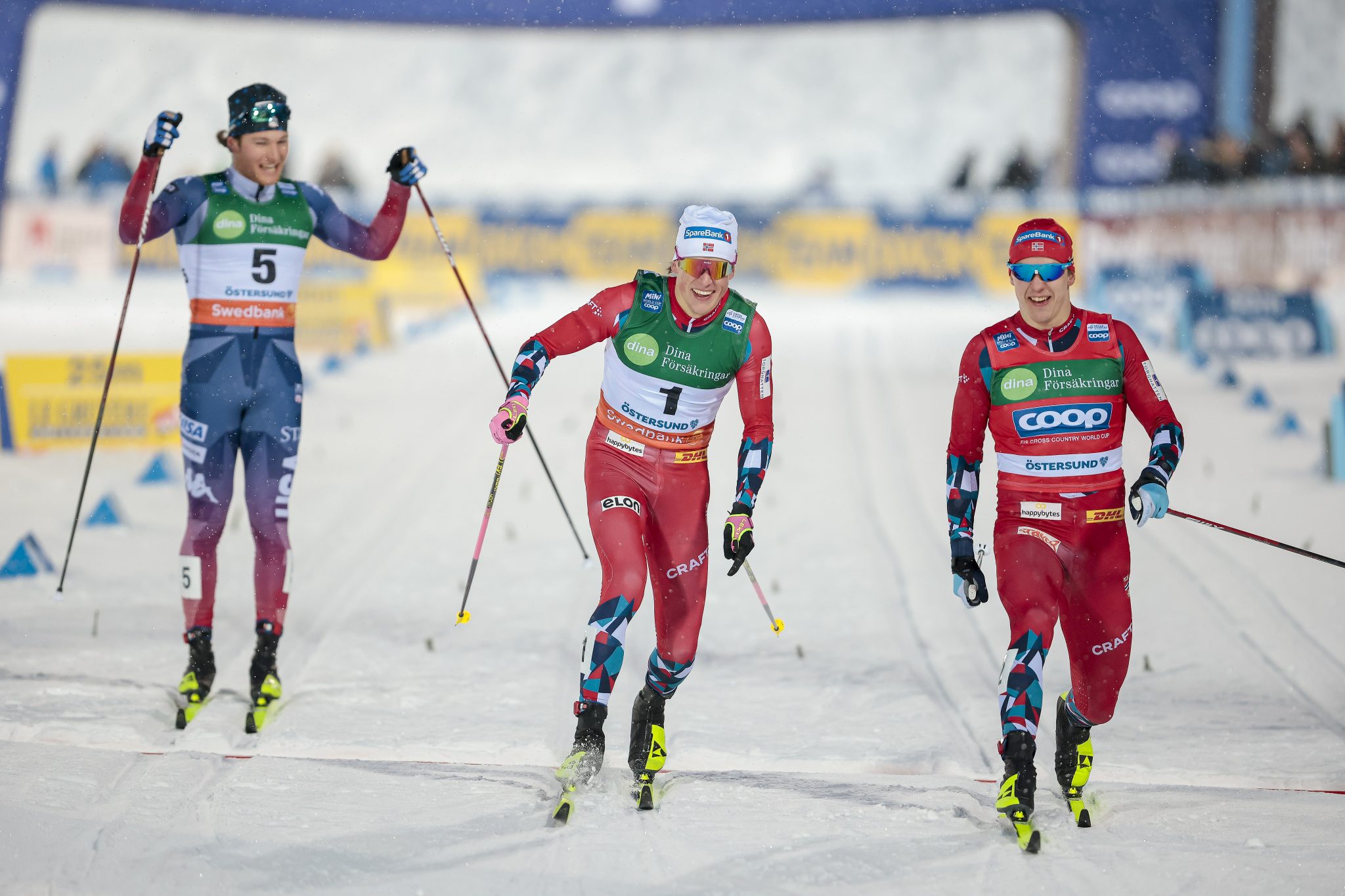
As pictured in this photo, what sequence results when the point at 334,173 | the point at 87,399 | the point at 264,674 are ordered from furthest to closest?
the point at 334,173 → the point at 87,399 → the point at 264,674

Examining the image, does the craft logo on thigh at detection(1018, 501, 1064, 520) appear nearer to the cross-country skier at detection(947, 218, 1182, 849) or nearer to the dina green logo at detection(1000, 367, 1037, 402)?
the cross-country skier at detection(947, 218, 1182, 849)

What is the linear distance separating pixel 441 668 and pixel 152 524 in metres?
3.59

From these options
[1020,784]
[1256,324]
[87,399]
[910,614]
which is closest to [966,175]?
[1256,324]

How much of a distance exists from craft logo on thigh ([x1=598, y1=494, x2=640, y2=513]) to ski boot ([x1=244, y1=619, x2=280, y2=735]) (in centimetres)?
178

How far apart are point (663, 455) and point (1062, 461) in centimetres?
149

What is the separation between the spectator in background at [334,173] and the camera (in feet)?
87.4

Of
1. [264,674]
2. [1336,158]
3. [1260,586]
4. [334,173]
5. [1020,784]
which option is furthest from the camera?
[334,173]

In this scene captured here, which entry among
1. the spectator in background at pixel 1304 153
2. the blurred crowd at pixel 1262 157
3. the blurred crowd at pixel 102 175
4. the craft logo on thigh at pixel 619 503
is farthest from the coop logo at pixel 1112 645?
the blurred crowd at pixel 102 175

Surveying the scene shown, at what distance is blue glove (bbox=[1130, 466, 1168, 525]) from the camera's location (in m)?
4.93

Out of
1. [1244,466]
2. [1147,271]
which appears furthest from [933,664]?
[1147,271]

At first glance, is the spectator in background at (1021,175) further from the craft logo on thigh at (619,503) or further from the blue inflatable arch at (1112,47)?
the craft logo on thigh at (619,503)

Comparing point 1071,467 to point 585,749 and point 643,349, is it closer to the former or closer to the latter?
point 643,349

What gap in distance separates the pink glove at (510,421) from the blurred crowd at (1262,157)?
16904 millimetres

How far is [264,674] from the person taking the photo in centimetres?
611
